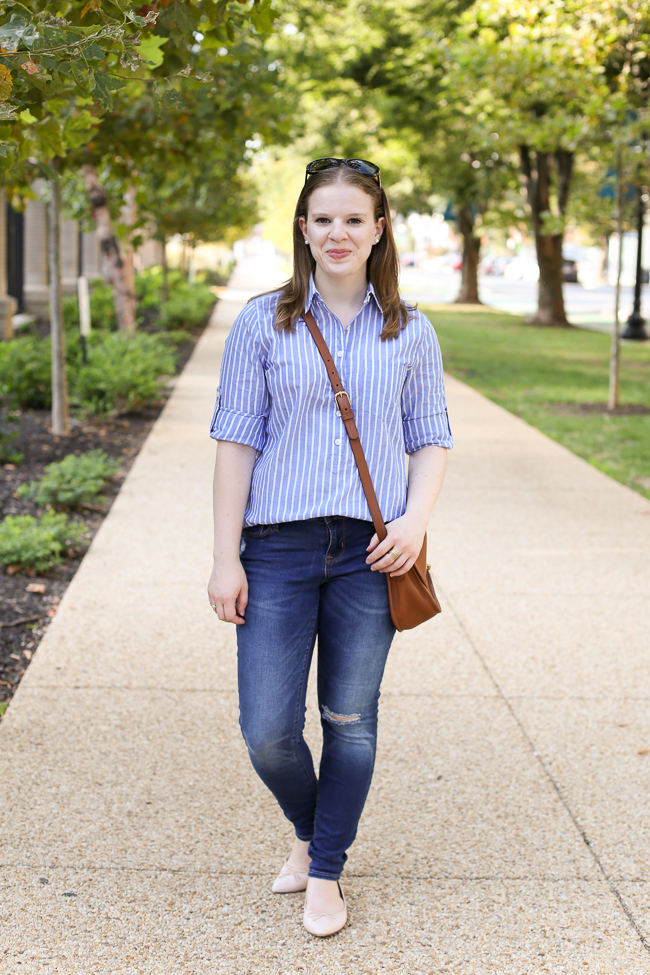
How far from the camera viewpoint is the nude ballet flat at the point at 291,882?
282cm

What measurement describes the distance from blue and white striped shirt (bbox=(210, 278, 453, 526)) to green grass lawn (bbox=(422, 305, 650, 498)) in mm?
6189

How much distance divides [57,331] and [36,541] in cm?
366

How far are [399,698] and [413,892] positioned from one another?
1349 mm

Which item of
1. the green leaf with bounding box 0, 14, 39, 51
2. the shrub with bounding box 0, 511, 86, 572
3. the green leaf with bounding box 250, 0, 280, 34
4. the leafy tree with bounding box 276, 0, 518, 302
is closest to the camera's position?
the green leaf with bounding box 0, 14, 39, 51

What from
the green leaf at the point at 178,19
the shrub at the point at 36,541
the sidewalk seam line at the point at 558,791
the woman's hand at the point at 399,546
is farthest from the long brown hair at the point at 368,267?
the shrub at the point at 36,541

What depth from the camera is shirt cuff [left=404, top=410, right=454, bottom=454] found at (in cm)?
255

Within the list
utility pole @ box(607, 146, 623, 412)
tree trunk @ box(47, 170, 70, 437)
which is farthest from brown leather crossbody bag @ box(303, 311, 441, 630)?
A: utility pole @ box(607, 146, 623, 412)

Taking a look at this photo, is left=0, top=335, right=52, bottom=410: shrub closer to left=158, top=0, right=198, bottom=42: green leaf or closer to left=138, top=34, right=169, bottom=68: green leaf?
left=138, top=34, right=169, bottom=68: green leaf

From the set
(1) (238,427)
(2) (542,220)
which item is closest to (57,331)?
(1) (238,427)

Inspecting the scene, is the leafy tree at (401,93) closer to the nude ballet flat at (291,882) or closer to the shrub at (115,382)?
the shrub at (115,382)

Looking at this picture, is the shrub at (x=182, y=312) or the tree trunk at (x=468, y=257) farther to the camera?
the tree trunk at (x=468, y=257)

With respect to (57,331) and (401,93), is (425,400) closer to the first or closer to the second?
(57,331)

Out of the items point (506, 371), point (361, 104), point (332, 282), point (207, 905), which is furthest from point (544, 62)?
point (361, 104)

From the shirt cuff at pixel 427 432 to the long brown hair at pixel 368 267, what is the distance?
24 centimetres
